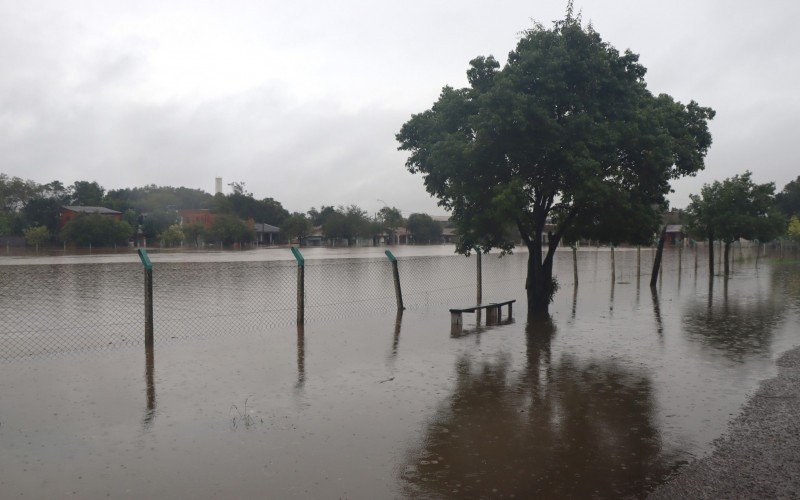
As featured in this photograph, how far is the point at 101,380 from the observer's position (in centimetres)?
899

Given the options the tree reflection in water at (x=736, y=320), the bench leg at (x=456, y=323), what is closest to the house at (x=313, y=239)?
the tree reflection in water at (x=736, y=320)

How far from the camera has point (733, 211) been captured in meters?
31.2

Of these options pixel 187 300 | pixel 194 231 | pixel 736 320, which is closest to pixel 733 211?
pixel 736 320

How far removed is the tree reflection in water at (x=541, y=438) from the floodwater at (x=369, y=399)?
0.03 meters

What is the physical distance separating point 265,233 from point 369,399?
372 feet

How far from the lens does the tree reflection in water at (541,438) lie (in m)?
5.42

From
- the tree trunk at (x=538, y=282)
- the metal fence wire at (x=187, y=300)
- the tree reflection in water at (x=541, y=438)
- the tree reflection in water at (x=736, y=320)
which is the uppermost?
the tree trunk at (x=538, y=282)

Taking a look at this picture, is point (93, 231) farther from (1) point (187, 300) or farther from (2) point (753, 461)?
(2) point (753, 461)

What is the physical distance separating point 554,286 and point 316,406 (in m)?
11.5

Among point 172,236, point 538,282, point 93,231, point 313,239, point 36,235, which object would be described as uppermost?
point 93,231

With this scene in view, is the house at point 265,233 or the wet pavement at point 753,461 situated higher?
the house at point 265,233

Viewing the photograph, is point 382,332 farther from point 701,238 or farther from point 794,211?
point 794,211

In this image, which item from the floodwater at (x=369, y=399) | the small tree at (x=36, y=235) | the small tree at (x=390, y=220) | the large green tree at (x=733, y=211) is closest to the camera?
the floodwater at (x=369, y=399)

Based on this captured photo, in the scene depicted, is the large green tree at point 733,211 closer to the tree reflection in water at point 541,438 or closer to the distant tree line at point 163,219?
the tree reflection in water at point 541,438
